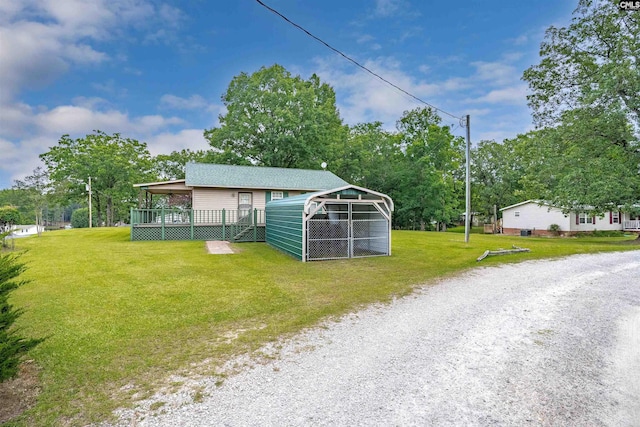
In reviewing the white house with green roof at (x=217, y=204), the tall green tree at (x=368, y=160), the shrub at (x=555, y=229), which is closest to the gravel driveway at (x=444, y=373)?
the white house with green roof at (x=217, y=204)

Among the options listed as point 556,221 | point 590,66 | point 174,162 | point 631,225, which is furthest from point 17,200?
point 631,225

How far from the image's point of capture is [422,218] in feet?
98.4

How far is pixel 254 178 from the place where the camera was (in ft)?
58.9

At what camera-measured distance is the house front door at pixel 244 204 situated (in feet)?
55.8

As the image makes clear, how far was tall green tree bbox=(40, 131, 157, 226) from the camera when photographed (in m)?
28.1

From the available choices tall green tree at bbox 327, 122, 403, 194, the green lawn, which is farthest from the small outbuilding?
tall green tree at bbox 327, 122, 403, 194

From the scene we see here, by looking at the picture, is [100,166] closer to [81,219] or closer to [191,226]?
[81,219]

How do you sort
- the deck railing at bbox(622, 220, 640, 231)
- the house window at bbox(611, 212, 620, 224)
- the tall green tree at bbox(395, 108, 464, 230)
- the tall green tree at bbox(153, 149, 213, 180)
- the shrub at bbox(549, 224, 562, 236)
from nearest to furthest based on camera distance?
the shrub at bbox(549, 224, 562, 236) < the deck railing at bbox(622, 220, 640, 231) < the house window at bbox(611, 212, 620, 224) < the tall green tree at bbox(395, 108, 464, 230) < the tall green tree at bbox(153, 149, 213, 180)

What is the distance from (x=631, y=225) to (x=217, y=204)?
119 ft

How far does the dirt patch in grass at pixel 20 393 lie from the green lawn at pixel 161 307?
8 centimetres

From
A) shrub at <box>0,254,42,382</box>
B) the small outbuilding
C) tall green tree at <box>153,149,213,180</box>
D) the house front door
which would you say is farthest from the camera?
tall green tree at <box>153,149,213,180</box>

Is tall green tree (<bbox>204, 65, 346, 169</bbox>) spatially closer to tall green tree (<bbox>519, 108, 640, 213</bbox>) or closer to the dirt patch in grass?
tall green tree (<bbox>519, 108, 640, 213</bbox>)

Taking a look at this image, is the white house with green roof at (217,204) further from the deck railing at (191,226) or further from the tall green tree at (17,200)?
the tall green tree at (17,200)

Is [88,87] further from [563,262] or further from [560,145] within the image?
[560,145]
